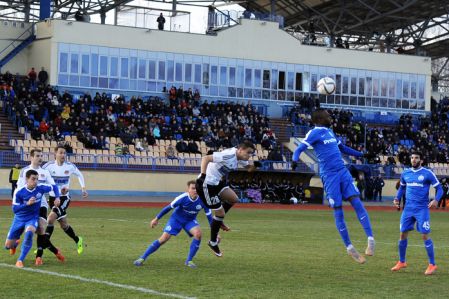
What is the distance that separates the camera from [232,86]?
215ft

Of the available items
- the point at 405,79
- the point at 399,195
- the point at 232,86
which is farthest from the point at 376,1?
the point at 399,195

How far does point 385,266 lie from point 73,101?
41.1 meters

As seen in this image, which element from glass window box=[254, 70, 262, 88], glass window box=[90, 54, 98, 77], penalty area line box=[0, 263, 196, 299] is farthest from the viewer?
glass window box=[254, 70, 262, 88]

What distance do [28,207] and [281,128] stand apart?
47.9 metres

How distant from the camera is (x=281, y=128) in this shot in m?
62.8

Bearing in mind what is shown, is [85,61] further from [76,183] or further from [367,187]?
[367,187]

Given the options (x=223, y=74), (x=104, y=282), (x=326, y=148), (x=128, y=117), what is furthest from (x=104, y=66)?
(x=104, y=282)

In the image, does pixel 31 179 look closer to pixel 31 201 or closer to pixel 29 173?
pixel 29 173

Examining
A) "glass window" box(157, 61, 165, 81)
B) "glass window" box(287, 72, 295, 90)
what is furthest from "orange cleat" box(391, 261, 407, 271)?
"glass window" box(287, 72, 295, 90)

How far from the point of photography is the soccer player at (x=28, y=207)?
15281 mm

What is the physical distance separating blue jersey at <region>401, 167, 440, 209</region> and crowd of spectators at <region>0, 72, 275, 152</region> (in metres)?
36.1

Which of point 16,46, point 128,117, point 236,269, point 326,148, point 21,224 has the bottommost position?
point 236,269

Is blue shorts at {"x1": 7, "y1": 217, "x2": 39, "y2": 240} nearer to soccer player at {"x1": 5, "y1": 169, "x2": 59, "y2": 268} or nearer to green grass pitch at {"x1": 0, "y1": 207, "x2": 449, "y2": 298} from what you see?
soccer player at {"x1": 5, "y1": 169, "x2": 59, "y2": 268}

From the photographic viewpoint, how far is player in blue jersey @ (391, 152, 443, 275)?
52.5ft
